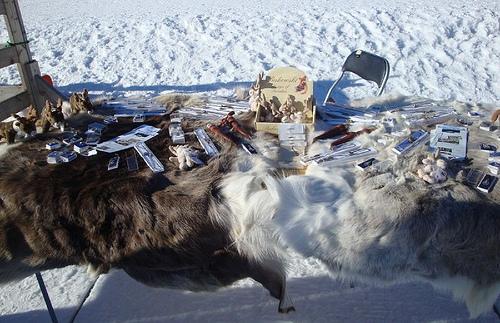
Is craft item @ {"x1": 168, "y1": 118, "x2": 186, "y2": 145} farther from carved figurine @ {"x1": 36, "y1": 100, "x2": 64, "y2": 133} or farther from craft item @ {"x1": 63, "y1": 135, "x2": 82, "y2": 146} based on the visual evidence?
carved figurine @ {"x1": 36, "y1": 100, "x2": 64, "y2": 133}

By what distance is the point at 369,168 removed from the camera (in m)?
1.23

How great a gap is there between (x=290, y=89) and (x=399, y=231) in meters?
0.81

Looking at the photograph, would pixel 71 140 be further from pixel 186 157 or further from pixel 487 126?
pixel 487 126

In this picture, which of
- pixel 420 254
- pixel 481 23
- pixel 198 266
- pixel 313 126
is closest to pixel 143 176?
pixel 198 266

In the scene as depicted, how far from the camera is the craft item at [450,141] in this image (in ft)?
4.22

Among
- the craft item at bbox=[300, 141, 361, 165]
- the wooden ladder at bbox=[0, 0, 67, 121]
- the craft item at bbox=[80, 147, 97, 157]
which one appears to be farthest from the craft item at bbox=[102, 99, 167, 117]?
the wooden ladder at bbox=[0, 0, 67, 121]

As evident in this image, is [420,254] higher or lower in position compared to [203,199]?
lower

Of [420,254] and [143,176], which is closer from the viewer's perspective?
[420,254]

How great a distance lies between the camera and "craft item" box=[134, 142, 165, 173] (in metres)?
1.30

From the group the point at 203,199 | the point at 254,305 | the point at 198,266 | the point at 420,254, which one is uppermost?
the point at 203,199

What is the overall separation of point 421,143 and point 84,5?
31.7ft

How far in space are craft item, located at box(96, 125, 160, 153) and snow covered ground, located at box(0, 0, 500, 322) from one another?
→ 86 centimetres

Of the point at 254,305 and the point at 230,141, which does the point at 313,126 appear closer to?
the point at 230,141

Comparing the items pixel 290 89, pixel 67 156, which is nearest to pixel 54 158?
pixel 67 156
